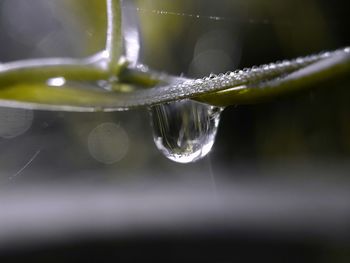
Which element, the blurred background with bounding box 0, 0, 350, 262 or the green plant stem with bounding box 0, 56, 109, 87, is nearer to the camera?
the green plant stem with bounding box 0, 56, 109, 87

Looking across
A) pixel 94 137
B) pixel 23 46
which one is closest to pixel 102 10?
pixel 23 46

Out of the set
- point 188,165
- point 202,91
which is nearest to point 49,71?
point 202,91

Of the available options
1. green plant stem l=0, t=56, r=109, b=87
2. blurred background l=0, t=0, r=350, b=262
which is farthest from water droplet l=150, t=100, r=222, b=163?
blurred background l=0, t=0, r=350, b=262

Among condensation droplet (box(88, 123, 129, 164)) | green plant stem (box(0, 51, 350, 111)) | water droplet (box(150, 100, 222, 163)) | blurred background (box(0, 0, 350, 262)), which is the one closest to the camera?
green plant stem (box(0, 51, 350, 111))

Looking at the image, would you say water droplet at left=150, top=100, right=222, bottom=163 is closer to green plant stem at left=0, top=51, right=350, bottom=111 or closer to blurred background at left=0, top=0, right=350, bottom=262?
green plant stem at left=0, top=51, right=350, bottom=111

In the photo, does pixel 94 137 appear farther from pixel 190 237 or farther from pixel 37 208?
pixel 190 237

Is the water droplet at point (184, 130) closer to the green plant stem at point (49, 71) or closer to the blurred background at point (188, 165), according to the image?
the green plant stem at point (49, 71)

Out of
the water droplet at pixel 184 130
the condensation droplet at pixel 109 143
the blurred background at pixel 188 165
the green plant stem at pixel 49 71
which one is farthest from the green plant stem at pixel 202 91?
the condensation droplet at pixel 109 143
